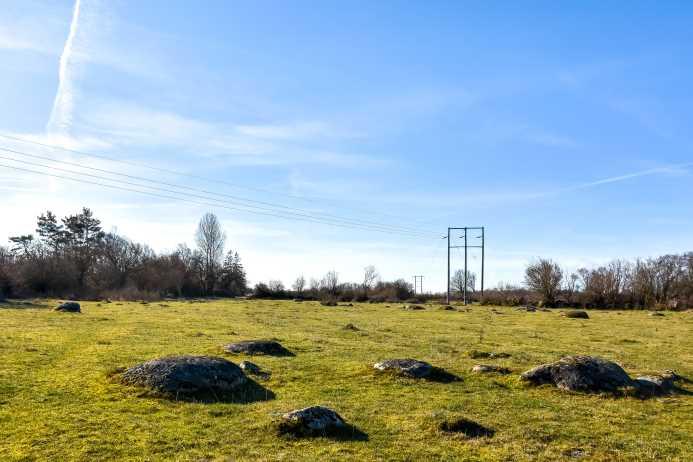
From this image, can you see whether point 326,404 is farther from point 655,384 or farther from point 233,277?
point 233,277

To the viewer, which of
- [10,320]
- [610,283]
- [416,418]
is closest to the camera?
[416,418]

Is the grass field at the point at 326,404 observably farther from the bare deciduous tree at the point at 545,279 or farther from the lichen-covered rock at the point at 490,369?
the bare deciduous tree at the point at 545,279

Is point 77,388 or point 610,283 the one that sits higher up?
point 610,283

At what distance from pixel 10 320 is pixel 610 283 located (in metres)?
90.6

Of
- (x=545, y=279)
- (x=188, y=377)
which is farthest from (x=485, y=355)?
(x=545, y=279)

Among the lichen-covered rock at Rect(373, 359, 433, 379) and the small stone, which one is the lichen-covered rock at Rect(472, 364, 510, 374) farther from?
the small stone

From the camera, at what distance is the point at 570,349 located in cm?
2673

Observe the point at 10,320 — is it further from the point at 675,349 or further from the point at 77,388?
the point at 675,349

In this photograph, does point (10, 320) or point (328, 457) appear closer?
point (328, 457)

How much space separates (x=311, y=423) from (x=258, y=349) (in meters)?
10.5

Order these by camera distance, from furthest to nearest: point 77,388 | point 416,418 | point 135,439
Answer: point 77,388 → point 416,418 → point 135,439

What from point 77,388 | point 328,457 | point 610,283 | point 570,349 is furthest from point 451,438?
point 610,283

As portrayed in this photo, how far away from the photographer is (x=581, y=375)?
1623 cm

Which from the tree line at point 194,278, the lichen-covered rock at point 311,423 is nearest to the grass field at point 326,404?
the lichen-covered rock at point 311,423
